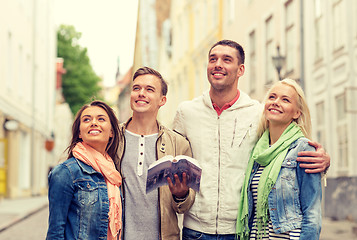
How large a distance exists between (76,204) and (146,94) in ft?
2.94

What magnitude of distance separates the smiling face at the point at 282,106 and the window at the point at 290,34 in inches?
563

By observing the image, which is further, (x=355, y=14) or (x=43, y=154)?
(x=43, y=154)

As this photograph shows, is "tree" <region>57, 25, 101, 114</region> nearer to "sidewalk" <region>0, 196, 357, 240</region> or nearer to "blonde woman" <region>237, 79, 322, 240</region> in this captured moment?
"sidewalk" <region>0, 196, 357, 240</region>

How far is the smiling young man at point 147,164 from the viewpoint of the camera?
3.95m

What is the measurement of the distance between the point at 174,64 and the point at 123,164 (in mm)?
35666

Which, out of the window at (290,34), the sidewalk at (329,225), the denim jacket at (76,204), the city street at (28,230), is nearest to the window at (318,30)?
the window at (290,34)

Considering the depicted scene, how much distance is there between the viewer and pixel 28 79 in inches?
1179

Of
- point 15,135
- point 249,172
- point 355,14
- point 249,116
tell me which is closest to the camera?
point 249,172

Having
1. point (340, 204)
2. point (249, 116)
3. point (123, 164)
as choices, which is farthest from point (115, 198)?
point (340, 204)

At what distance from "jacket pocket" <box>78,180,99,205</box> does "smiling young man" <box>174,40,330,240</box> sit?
760mm

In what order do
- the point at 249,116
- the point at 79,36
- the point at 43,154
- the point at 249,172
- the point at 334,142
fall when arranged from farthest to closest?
the point at 79,36 → the point at 43,154 → the point at 334,142 → the point at 249,116 → the point at 249,172

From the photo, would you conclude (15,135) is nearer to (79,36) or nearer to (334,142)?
(334,142)

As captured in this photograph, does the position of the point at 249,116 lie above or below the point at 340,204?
above

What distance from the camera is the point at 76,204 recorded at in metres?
3.64
